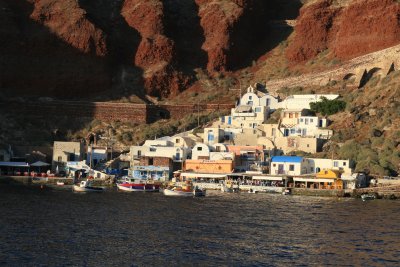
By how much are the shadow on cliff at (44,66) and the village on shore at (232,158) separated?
42.8 ft

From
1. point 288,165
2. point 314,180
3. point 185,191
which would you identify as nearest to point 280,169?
point 288,165

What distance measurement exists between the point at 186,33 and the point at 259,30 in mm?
10667

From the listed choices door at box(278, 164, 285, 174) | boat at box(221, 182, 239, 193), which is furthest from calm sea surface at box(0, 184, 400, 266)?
door at box(278, 164, 285, 174)

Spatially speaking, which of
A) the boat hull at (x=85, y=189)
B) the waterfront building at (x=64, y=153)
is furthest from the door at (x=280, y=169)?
the waterfront building at (x=64, y=153)

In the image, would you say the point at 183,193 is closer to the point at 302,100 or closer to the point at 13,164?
the point at 13,164

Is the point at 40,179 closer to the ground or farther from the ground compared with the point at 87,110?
closer to the ground

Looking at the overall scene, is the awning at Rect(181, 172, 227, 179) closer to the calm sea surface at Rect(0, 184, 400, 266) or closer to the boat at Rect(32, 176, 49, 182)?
the boat at Rect(32, 176, 49, 182)

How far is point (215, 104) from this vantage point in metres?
109

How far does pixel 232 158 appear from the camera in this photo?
92.0 meters

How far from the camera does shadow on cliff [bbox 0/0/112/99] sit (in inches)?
4400

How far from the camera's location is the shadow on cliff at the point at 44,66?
11175 cm

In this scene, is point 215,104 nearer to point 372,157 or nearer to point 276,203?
point 372,157

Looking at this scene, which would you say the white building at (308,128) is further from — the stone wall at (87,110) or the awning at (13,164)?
the awning at (13,164)

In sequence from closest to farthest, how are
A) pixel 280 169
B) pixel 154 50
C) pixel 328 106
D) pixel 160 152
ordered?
pixel 280 169 → pixel 160 152 → pixel 328 106 → pixel 154 50
